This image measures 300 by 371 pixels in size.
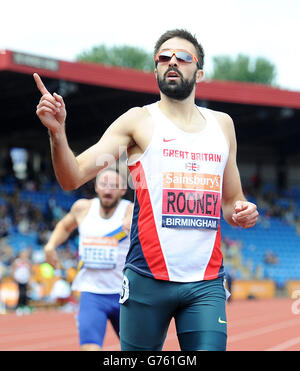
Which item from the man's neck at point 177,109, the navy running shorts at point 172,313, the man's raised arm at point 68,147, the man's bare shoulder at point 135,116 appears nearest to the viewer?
the man's raised arm at point 68,147

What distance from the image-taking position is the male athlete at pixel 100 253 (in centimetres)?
571

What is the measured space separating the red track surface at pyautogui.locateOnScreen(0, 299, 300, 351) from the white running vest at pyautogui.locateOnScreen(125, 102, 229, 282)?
20.9 feet

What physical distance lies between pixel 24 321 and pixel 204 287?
12193 mm

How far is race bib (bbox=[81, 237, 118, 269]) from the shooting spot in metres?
5.99

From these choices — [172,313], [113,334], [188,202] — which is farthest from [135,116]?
[113,334]

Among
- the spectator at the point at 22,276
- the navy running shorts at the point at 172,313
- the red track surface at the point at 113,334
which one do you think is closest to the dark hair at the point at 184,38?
the navy running shorts at the point at 172,313

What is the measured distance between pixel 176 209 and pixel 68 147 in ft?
2.15

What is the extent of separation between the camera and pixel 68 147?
3.03 m

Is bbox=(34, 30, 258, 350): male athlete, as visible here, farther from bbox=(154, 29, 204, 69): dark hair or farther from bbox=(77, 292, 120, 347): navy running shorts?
bbox=(77, 292, 120, 347): navy running shorts

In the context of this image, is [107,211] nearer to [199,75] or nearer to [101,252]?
[101,252]

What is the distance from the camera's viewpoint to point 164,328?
3379mm

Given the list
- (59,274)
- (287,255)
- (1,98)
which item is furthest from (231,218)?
(287,255)

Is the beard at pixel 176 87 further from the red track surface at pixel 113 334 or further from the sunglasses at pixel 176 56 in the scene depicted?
the red track surface at pixel 113 334
